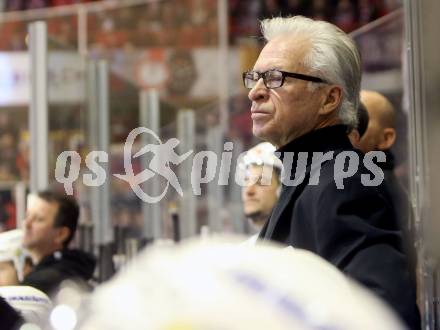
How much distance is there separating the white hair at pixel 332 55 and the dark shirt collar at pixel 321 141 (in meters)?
0.10

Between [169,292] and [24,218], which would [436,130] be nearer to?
[169,292]

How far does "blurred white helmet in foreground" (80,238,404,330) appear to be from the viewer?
0.91 meters

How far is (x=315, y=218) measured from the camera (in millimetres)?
2107

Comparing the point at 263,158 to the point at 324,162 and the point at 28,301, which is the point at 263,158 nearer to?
the point at 28,301

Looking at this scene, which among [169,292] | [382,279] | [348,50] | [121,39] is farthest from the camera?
Result: [121,39]

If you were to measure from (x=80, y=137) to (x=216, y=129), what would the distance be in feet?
3.87

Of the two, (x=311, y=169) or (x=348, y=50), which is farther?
(x=348, y=50)

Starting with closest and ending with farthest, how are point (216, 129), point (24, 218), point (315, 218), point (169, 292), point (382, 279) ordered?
point (169, 292) → point (382, 279) → point (315, 218) → point (24, 218) → point (216, 129)

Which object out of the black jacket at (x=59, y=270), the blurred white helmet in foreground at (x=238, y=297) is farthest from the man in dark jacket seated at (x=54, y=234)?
the blurred white helmet in foreground at (x=238, y=297)

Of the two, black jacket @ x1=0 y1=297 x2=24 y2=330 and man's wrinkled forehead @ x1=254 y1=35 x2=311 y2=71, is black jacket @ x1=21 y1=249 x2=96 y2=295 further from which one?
black jacket @ x1=0 y1=297 x2=24 y2=330

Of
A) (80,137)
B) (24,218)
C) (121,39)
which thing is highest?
(121,39)

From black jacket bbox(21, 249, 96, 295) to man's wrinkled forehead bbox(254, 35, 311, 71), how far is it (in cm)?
201

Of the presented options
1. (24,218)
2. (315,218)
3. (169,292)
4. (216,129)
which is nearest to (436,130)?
(169,292)

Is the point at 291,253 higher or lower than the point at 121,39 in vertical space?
lower
